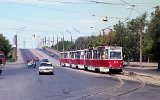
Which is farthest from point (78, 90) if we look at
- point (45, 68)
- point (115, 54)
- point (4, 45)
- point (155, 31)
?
point (4, 45)

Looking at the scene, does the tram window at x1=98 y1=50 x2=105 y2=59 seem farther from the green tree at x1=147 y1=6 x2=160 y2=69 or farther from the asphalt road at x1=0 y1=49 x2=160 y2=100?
the asphalt road at x1=0 y1=49 x2=160 y2=100

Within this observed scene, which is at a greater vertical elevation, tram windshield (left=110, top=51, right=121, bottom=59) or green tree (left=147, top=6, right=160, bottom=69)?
green tree (left=147, top=6, right=160, bottom=69)

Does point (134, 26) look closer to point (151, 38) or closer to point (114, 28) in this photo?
point (114, 28)

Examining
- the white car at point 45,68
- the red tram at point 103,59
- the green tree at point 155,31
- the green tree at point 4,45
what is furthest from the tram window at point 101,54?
the green tree at point 4,45

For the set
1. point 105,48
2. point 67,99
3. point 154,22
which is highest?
point 154,22

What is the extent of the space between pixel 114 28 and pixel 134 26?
16.9ft

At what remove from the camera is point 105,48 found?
5231cm

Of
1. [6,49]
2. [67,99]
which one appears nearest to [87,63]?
[67,99]

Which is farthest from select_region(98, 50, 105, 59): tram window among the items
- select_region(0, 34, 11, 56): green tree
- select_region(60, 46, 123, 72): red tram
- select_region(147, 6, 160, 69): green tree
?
select_region(0, 34, 11, 56): green tree

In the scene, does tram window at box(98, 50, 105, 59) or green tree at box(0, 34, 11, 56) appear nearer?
tram window at box(98, 50, 105, 59)

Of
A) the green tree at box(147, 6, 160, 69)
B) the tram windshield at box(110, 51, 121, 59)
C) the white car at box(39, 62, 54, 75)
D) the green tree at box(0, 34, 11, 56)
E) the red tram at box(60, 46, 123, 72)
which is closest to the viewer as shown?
the white car at box(39, 62, 54, 75)

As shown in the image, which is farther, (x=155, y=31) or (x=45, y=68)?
(x=155, y=31)

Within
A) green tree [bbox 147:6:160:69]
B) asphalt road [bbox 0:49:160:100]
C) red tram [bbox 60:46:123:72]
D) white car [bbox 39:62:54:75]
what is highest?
green tree [bbox 147:6:160:69]

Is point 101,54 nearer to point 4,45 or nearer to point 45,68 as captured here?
point 45,68
